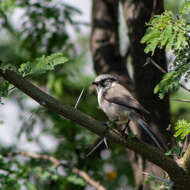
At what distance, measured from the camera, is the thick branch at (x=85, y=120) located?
2.85 m

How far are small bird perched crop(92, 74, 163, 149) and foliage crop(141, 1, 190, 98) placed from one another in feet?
3.76

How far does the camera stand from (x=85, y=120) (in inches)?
114

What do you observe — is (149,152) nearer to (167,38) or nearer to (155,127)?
(167,38)

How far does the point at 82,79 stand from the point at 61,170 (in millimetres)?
2065

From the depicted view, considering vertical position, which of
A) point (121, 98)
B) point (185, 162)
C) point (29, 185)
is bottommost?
point (29, 185)

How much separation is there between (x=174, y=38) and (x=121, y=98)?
175cm

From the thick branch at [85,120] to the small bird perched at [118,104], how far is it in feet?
3.16

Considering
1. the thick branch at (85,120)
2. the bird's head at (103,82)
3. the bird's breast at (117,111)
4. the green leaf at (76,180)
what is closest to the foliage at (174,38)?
the thick branch at (85,120)

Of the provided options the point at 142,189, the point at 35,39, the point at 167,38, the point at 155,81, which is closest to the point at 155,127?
the point at 155,81

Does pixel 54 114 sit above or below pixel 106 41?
below

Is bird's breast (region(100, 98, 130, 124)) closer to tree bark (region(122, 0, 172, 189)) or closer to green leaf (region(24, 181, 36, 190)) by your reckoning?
tree bark (region(122, 0, 172, 189))

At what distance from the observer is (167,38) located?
2916 millimetres

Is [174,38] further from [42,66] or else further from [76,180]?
[76,180]

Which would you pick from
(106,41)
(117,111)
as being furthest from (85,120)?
(106,41)
